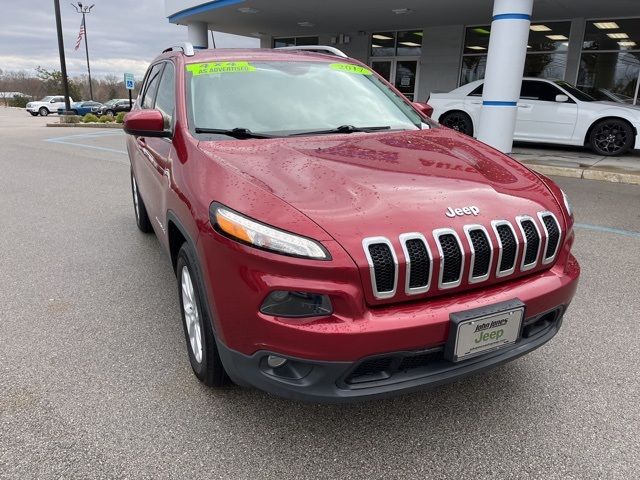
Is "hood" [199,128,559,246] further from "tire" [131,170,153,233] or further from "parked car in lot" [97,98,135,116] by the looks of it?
"parked car in lot" [97,98,135,116]

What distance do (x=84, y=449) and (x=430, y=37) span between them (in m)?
17.0

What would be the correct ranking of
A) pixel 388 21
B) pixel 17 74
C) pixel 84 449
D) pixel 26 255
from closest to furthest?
pixel 84 449 → pixel 26 255 → pixel 388 21 → pixel 17 74

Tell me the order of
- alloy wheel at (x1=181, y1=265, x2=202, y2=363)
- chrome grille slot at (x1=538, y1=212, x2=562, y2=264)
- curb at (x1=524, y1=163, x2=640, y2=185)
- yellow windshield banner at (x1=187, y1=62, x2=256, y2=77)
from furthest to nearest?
curb at (x1=524, y1=163, x2=640, y2=185), yellow windshield banner at (x1=187, y1=62, x2=256, y2=77), alloy wheel at (x1=181, y1=265, x2=202, y2=363), chrome grille slot at (x1=538, y1=212, x2=562, y2=264)

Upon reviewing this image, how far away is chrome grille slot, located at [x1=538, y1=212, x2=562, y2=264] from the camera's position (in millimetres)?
2240

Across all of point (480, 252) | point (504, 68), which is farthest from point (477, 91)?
point (480, 252)

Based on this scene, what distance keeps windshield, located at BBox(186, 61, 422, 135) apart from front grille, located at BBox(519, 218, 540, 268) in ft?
4.33

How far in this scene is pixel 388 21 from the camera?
15.9 m

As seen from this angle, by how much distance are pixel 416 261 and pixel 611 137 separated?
10469 millimetres

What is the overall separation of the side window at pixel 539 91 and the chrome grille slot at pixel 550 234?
9.76 m

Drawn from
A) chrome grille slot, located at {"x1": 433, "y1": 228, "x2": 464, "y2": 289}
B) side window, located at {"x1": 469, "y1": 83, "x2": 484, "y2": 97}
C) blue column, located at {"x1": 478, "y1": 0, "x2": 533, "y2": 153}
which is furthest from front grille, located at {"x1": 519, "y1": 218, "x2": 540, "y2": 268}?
side window, located at {"x1": 469, "y1": 83, "x2": 484, "y2": 97}

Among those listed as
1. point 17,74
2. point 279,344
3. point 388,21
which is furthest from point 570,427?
point 17,74

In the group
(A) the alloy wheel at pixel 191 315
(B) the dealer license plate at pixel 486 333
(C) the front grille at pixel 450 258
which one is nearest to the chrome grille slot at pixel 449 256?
(C) the front grille at pixel 450 258

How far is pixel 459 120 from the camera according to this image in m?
11.9

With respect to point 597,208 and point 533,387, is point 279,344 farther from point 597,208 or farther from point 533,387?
point 597,208
